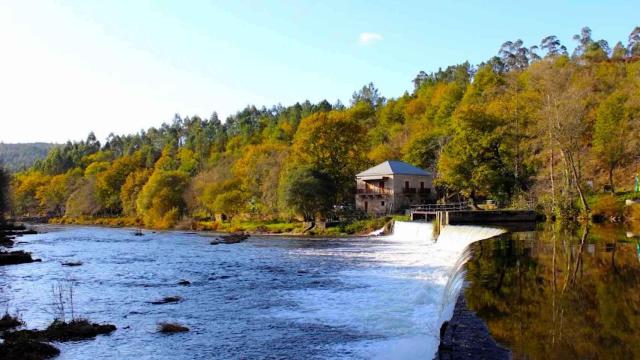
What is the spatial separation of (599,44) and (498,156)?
112623 mm

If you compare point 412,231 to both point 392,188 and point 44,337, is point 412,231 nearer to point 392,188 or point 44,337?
point 392,188

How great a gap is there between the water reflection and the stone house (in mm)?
39470

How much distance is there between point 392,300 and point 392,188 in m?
46.3

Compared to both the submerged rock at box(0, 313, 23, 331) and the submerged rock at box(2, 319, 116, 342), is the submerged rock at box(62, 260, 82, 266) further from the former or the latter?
the submerged rock at box(2, 319, 116, 342)

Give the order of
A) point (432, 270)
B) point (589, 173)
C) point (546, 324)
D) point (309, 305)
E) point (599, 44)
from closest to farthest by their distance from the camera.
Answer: point (546, 324) → point (309, 305) → point (432, 270) → point (589, 173) → point (599, 44)

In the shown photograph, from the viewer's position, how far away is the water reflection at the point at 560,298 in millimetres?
10820

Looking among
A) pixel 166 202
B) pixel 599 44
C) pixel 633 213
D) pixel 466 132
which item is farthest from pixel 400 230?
pixel 599 44

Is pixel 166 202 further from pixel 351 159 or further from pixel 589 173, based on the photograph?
pixel 589 173

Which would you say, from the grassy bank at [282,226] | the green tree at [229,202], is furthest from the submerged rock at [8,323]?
the green tree at [229,202]

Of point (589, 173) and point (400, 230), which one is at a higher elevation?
point (589, 173)

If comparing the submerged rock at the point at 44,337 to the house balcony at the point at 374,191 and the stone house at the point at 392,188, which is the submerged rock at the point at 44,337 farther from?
the house balcony at the point at 374,191

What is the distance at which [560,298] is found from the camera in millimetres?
14852

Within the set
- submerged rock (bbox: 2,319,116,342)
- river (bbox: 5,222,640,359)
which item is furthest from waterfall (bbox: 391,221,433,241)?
submerged rock (bbox: 2,319,116,342)

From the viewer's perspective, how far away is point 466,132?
60.9 metres
